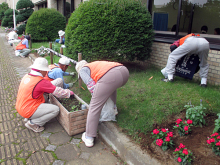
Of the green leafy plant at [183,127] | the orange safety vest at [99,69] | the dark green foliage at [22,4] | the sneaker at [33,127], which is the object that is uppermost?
the dark green foliage at [22,4]

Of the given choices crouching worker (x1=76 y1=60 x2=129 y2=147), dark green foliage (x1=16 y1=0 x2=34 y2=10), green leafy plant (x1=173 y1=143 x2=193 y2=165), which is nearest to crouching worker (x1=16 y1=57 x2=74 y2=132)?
crouching worker (x1=76 y1=60 x2=129 y2=147)

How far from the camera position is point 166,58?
19.8 feet

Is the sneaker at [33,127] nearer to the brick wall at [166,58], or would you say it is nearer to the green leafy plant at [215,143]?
the green leafy plant at [215,143]

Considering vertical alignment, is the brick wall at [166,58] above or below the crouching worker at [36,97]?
above

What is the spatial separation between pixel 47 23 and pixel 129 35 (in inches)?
410

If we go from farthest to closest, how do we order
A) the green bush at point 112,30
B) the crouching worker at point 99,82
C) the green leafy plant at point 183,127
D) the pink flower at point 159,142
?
the green bush at point 112,30, the crouching worker at point 99,82, the green leafy plant at point 183,127, the pink flower at point 159,142

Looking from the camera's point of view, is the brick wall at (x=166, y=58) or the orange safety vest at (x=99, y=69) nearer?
the orange safety vest at (x=99, y=69)

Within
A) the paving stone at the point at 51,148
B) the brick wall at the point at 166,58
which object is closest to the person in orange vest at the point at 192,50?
the brick wall at the point at 166,58

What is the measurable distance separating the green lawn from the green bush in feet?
3.59

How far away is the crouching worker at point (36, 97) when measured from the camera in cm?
331

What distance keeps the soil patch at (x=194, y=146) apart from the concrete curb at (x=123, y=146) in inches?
4.1

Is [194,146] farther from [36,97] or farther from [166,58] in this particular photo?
[166,58]

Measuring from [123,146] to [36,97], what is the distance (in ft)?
5.87

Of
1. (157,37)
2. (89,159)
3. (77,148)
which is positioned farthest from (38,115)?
(157,37)
